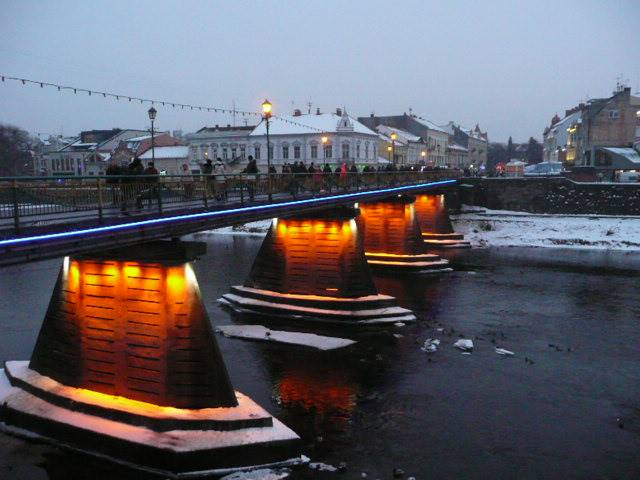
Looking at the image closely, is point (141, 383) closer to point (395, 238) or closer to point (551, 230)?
→ point (395, 238)

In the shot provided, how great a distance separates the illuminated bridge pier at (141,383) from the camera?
479 inches

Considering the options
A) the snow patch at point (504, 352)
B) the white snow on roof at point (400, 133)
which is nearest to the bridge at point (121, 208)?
the snow patch at point (504, 352)

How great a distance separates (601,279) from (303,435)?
82.8ft

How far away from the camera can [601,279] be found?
109 ft

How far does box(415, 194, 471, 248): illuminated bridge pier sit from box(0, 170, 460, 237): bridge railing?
2523cm

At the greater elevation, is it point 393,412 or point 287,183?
point 287,183

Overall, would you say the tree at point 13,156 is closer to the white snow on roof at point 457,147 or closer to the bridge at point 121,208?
the bridge at point 121,208

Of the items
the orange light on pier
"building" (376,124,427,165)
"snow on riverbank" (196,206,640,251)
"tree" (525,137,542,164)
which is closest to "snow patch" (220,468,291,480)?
the orange light on pier

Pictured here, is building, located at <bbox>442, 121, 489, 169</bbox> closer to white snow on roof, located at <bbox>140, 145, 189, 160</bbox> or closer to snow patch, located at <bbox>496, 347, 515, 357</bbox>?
white snow on roof, located at <bbox>140, 145, 189, 160</bbox>

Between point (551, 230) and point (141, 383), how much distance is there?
44.4 metres

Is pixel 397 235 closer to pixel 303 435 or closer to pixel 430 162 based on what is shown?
pixel 303 435

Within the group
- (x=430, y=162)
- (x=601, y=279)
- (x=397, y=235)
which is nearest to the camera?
(x=601, y=279)

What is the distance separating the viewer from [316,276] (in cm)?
2422

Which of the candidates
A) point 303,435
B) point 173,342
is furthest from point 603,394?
point 173,342
